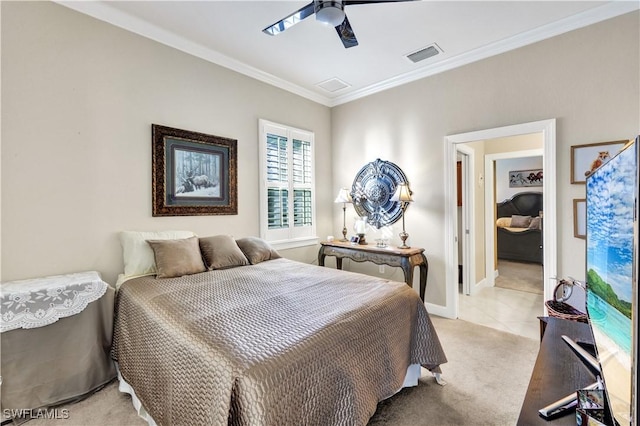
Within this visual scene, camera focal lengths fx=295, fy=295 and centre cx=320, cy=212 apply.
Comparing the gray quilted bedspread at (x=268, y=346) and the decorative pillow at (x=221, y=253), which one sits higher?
the decorative pillow at (x=221, y=253)

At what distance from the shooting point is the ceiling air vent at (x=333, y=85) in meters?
3.97

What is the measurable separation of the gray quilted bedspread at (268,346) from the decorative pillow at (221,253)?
0.34 meters

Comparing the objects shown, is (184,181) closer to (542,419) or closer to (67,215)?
(67,215)

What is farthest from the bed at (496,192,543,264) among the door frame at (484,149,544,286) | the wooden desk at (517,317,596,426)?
the wooden desk at (517,317,596,426)

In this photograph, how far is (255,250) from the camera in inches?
123

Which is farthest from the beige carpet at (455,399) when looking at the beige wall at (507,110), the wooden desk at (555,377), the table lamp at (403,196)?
the table lamp at (403,196)

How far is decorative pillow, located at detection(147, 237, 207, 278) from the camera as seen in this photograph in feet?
8.04

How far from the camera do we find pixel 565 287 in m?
2.61

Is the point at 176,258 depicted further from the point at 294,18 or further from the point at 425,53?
the point at 425,53

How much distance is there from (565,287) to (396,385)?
189 cm

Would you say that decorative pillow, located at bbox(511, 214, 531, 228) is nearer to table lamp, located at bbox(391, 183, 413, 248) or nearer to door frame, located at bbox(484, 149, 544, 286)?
door frame, located at bbox(484, 149, 544, 286)

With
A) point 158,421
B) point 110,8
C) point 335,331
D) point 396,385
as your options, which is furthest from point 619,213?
point 110,8

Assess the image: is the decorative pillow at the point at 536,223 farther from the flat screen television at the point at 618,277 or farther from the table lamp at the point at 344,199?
the flat screen television at the point at 618,277

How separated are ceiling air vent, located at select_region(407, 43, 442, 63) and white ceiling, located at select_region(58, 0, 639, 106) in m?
0.06
